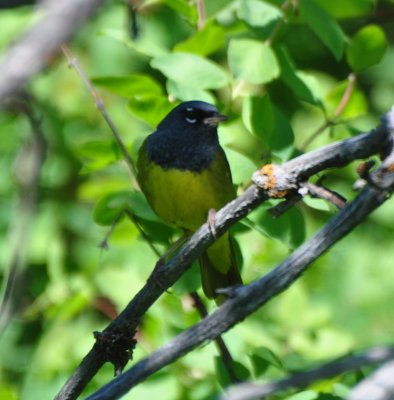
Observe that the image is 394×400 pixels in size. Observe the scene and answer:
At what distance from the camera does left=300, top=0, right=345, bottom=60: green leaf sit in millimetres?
3289

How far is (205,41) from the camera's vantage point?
11.2ft

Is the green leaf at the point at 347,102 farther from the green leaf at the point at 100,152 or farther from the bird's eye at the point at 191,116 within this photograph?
the green leaf at the point at 100,152

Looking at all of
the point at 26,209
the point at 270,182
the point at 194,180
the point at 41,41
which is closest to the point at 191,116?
the point at 194,180

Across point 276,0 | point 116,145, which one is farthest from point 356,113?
point 116,145

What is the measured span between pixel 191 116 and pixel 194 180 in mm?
289

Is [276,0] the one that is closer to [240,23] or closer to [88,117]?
[240,23]

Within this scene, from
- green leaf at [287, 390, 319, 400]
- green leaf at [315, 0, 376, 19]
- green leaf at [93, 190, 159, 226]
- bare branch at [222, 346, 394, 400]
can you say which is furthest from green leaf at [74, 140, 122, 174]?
bare branch at [222, 346, 394, 400]

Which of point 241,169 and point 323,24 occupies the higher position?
point 323,24

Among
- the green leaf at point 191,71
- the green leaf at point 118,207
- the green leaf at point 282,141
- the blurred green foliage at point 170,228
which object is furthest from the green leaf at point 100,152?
the green leaf at point 282,141

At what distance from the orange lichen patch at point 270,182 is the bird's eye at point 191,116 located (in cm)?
144

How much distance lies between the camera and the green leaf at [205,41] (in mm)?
3389

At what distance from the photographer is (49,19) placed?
3.82ft

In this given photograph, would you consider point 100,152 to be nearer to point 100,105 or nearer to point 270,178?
point 100,105

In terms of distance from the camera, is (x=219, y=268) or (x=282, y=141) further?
(x=219, y=268)
